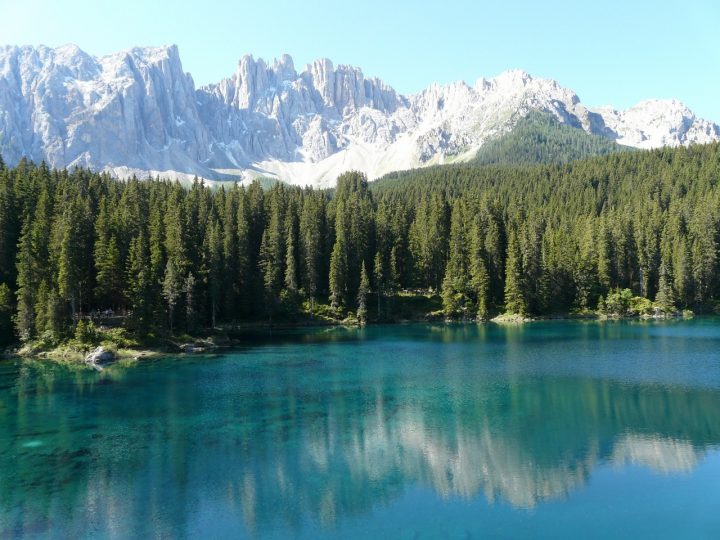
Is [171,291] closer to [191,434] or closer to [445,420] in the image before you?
[191,434]

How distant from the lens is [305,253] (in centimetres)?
11150

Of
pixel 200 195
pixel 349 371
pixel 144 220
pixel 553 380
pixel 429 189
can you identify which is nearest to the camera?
pixel 553 380

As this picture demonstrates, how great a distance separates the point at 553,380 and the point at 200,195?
86915 mm

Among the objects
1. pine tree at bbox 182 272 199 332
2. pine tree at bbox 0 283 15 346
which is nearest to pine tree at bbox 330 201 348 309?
pine tree at bbox 182 272 199 332

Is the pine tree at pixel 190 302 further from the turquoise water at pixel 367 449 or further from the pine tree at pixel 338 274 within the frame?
the pine tree at pixel 338 274

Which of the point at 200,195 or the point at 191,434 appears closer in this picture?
the point at 191,434

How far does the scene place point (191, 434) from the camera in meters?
38.0

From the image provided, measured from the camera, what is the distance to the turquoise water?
986 inches

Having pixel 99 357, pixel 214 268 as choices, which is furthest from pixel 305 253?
pixel 99 357

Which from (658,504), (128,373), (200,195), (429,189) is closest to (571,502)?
(658,504)

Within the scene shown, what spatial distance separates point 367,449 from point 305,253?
259 ft

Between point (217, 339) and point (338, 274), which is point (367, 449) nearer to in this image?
point (217, 339)

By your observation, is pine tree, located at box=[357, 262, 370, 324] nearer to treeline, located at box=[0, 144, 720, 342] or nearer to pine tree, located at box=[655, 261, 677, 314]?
treeline, located at box=[0, 144, 720, 342]

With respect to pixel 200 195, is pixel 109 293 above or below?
below
